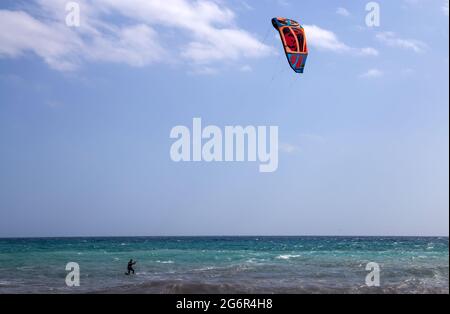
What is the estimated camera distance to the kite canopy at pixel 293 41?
1442cm

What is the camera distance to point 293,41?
14781mm

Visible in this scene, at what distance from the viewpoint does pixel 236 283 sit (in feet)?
51.0

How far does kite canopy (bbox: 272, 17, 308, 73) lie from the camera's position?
14422mm

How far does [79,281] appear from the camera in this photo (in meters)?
16.7
